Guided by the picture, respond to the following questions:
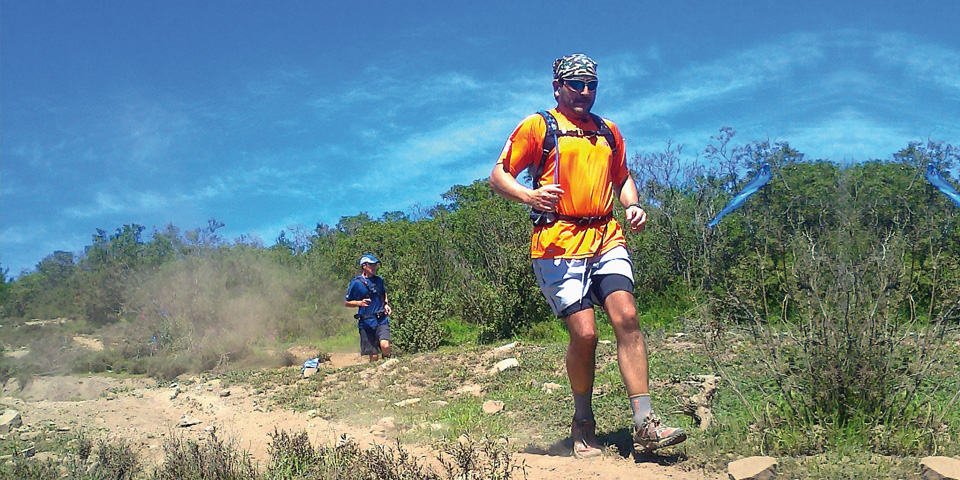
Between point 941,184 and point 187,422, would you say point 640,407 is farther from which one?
point 187,422

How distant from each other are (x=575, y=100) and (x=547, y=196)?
67cm

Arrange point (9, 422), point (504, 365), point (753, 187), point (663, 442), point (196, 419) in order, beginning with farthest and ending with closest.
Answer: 1. point (504, 365)
2. point (196, 419)
3. point (9, 422)
4. point (753, 187)
5. point (663, 442)

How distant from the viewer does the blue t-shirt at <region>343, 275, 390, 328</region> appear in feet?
35.3

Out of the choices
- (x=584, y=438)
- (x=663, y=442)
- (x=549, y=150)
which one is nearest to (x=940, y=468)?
(x=663, y=442)

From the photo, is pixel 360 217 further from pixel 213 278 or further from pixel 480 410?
pixel 480 410

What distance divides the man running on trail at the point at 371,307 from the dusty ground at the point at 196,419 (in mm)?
1290

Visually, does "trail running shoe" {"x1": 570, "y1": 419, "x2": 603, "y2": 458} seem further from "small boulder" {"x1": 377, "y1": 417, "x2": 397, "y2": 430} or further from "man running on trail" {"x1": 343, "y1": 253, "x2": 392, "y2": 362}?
"man running on trail" {"x1": 343, "y1": 253, "x2": 392, "y2": 362}

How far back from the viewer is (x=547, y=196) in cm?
406

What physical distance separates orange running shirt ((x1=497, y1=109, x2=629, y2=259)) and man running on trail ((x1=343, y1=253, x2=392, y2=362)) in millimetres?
6688

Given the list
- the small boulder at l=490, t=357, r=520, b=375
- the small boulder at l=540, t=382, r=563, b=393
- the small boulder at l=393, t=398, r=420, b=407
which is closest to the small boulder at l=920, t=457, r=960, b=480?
the small boulder at l=540, t=382, r=563, b=393

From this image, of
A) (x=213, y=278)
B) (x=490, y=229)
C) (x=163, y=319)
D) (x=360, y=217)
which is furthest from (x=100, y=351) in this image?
(x=360, y=217)

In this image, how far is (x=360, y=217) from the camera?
3859cm

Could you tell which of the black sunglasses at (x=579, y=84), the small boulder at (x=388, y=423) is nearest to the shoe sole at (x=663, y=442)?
the black sunglasses at (x=579, y=84)

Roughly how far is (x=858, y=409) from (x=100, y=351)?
44.1 ft
